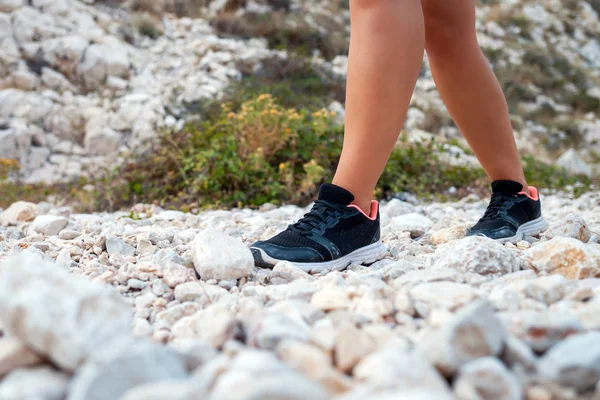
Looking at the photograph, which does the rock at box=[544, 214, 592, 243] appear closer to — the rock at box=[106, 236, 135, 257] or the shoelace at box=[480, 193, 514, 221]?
the shoelace at box=[480, 193, 514, 221]

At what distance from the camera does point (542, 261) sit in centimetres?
148

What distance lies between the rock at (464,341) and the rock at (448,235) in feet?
4.26

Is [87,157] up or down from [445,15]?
down

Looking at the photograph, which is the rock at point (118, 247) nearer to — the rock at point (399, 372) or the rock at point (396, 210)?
the rock at point (399, 372)

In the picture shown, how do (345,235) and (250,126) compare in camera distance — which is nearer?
(345,235)

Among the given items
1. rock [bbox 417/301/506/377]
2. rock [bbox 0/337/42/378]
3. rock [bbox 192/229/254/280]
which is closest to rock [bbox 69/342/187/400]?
rock [bbox 0/337/42/378]

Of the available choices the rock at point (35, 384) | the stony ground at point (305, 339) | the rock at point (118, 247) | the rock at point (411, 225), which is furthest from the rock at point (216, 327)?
the rock at point (411, 225)

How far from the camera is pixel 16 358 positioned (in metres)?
0.79

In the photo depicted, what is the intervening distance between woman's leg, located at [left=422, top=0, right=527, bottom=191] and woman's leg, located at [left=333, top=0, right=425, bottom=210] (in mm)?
388

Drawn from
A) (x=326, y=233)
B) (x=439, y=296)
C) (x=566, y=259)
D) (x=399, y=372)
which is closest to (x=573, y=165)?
(x=566, y=259)

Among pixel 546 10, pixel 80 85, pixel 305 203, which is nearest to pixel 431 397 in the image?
pixel 305 203

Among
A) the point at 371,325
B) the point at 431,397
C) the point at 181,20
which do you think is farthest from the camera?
the point at 181,20

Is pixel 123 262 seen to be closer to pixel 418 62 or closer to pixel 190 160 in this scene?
pixel 418 62

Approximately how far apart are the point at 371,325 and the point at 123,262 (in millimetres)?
991
